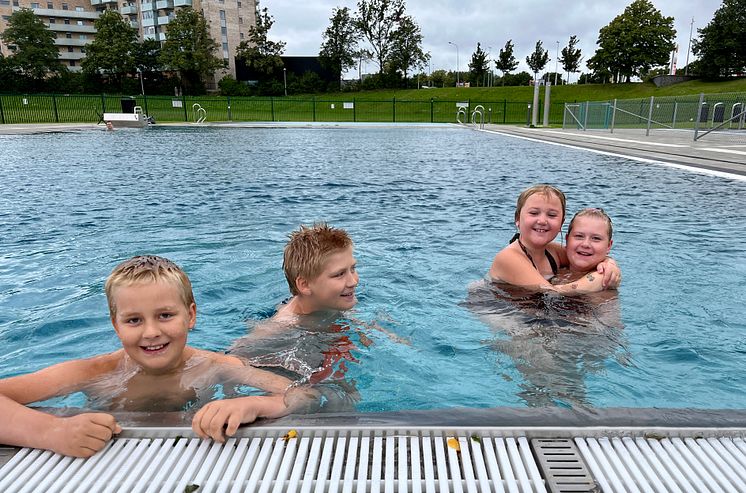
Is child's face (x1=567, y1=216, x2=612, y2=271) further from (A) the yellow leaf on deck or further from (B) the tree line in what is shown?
(B) the tree line

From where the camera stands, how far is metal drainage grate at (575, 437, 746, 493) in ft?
5.07

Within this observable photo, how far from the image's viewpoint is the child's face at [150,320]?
218 cm

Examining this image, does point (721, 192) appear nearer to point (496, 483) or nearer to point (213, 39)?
point (496, 483)

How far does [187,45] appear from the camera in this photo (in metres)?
64.0

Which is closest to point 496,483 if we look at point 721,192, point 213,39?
point 721,192

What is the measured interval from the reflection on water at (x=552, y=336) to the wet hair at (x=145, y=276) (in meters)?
1.77

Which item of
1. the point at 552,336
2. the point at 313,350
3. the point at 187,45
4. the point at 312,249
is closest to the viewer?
the point at 312,249

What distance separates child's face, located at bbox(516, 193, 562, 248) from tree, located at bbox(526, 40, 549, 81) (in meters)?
77.1

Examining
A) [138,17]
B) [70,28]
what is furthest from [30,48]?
[138,17]

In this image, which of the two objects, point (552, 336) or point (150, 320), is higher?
point (150, 320)

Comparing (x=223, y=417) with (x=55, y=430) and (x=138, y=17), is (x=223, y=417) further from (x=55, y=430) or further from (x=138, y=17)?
(x=138, y=17)

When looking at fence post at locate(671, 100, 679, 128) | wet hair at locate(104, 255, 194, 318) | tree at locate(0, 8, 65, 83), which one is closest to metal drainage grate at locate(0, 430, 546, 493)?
wet hair at locate(104, 255, 194, 318)

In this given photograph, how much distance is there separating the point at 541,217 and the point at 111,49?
71.0 metres

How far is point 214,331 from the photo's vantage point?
13.7 ft
